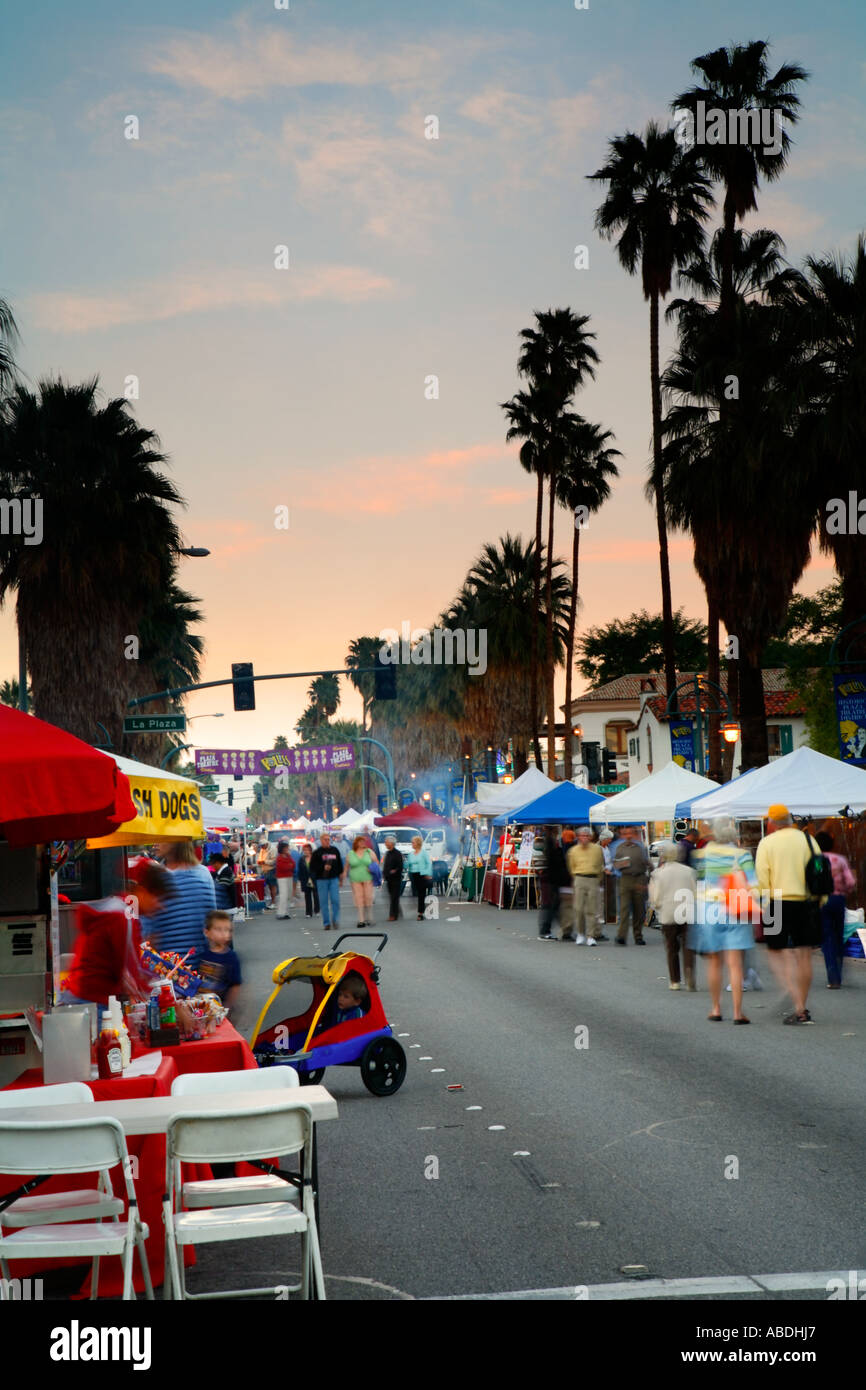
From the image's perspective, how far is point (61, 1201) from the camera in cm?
539

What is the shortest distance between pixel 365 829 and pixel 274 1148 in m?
44.2

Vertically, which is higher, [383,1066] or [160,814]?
[160,814]

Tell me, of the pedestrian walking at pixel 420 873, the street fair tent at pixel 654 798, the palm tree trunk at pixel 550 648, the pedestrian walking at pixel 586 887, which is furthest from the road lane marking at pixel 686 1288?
the palm tree trunk at pixel 550 648

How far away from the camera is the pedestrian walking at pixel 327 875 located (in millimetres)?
26188

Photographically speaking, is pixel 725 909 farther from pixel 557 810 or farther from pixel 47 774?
pixel 557 810

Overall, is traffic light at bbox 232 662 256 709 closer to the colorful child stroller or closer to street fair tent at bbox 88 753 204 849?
street fair tent at bbox 88 753 204 849

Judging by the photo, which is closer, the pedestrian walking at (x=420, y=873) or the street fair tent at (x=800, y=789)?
the street fair tent at (x=800, y=789)

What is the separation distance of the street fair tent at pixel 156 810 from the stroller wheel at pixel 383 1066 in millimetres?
2824

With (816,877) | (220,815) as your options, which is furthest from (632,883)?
(220,815)

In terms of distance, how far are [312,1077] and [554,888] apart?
45.1ft

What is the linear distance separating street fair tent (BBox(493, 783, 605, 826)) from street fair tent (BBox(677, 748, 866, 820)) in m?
7.75

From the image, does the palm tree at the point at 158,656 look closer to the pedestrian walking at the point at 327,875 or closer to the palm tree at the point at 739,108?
the pedestrian walking at the point at 327,875
